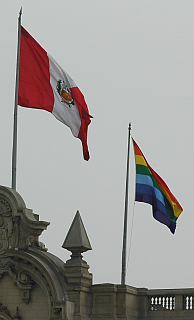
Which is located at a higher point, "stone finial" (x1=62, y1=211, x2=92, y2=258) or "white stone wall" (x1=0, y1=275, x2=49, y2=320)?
"stone finial" (x1=62, y1=211, x2=92, y2=258)

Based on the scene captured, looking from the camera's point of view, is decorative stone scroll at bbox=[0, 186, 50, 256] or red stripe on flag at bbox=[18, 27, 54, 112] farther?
red stripe on flag at bbox=[18, 27, 54, 112]

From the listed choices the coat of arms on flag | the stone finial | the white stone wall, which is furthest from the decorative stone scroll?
the coat of arms on flag

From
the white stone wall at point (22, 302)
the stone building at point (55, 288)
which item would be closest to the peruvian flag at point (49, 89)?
the stone building at point (55, 288)

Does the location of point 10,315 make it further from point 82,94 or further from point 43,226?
point 82,94

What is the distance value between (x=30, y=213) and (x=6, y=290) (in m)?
2.90

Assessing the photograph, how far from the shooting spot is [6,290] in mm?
29562

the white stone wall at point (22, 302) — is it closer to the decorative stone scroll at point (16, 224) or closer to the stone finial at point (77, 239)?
the decorative stone scroll at point (16, 224)

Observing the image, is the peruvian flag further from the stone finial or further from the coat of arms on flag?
the stone finial

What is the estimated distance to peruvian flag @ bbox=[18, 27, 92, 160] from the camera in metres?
30.9

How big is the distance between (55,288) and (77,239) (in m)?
1.85

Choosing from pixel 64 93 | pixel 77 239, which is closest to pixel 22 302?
pixel 77 239

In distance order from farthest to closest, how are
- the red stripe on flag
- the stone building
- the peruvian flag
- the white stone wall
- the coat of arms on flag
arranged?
the coat of arms on flag < the peruvian flag < the red stripe on flag < the white stone wall < the stone building

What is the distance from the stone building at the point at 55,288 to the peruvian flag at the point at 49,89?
11.9 ft

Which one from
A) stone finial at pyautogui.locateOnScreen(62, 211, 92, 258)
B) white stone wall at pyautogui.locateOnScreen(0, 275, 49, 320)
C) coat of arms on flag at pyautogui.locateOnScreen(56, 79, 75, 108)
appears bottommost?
white stone wall at pyautogui.locateOnScreen(0, 275, 49, 320)
